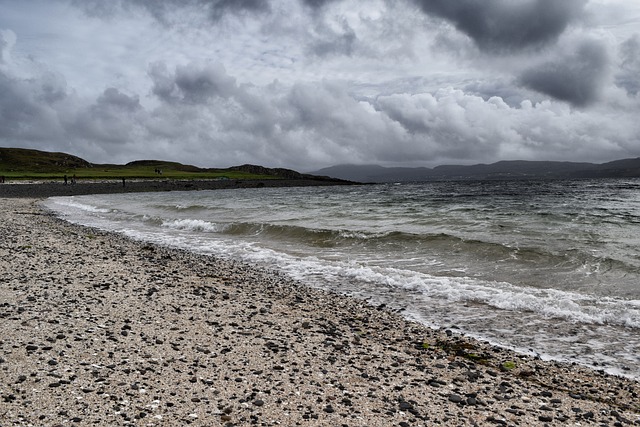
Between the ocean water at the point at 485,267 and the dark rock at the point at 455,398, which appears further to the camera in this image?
the ocean water at the point at 485,267

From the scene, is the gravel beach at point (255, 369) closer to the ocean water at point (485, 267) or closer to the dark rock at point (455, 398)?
the dark rock at point (455, 398)

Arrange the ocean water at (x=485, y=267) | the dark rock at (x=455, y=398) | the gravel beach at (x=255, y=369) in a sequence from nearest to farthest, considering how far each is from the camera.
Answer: the gravel beach at (x=255, y=369)
the dark rock at (x=455, y=398)
the ocean water at (x=485, y=267)

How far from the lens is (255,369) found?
6.12 m

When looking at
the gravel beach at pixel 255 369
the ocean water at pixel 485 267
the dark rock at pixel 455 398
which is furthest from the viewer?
the ocean water at pixel 485 267

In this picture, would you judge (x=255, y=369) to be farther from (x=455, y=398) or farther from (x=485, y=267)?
(x=485, y=267)

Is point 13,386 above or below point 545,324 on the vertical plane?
above

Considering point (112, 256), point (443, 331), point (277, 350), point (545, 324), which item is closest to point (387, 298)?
point (443, 331)

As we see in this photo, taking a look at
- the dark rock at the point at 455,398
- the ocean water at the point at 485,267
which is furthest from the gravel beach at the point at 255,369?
the ocean water at the point at 485,267

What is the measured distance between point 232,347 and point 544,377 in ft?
15.8

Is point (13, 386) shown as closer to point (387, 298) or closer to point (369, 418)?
point (369, 418)

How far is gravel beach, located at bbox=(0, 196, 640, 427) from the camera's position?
496cm

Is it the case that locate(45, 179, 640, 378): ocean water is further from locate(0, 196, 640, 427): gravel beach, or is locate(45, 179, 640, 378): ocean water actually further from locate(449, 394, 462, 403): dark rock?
locate(449, 394, 462, 403): dark rock

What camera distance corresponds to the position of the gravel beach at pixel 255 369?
16.3ft

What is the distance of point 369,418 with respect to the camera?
16.2ft
